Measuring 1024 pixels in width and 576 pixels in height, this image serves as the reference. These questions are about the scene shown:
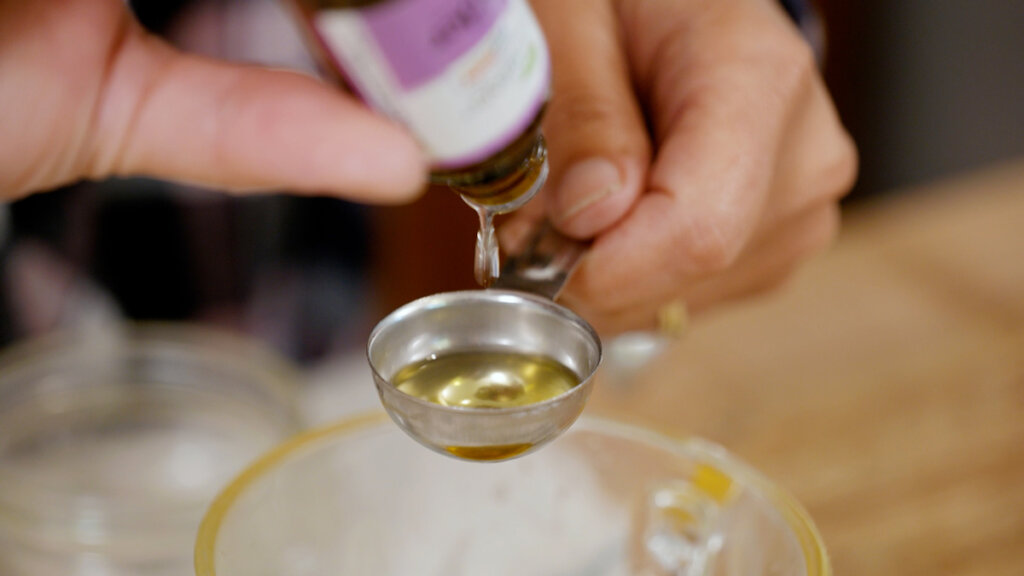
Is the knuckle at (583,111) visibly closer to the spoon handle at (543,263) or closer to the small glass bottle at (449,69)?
the spoon handle at (543,263)

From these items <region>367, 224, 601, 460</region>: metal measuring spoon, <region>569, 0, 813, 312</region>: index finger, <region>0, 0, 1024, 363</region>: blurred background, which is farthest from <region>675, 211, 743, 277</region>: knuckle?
<region>0, 0, 1024, 363</region>: blurred background

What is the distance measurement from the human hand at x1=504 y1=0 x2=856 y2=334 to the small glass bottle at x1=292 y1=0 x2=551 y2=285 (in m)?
0.20

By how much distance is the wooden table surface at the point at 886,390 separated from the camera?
839mm

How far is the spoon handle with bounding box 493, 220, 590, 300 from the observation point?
1.85 feet

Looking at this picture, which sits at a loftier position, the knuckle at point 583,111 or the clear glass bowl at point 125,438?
the knuckle at point 583,111

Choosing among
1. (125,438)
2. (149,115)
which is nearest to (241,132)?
(149,115)

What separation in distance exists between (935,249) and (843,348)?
259 millimetres

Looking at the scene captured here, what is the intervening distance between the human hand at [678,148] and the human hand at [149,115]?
214mm

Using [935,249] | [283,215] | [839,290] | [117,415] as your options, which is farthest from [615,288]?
[283,215]

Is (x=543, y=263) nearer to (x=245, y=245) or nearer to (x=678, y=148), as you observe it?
(x=678, y=148)

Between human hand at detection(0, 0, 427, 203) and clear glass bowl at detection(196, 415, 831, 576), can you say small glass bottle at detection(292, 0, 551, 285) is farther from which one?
clear glass bowl at detection(196, 415, 831, 576)

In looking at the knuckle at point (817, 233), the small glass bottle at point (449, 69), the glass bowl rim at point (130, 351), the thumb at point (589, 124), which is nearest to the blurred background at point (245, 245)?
the glass bowl rim at point (130, 351)

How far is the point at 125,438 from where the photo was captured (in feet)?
2.72

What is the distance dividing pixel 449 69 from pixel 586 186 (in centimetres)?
25
